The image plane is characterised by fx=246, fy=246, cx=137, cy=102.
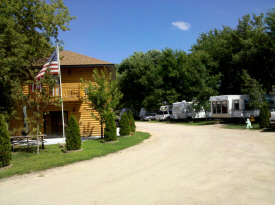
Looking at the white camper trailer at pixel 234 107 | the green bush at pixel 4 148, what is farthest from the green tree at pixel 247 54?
the green bush at pixel 4 148

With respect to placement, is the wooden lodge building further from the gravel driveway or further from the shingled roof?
the gravel driveway

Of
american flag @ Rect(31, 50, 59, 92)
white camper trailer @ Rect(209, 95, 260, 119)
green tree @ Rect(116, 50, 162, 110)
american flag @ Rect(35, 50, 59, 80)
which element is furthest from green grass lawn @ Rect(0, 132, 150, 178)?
green tree @ Rect(116, 50, 162, 110)

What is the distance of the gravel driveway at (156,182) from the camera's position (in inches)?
215

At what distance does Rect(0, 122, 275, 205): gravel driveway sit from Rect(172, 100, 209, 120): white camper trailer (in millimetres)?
22998

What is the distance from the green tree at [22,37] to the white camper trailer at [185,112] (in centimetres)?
2130

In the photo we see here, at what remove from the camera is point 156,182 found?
21.9 ft

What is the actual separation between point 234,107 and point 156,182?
867 inches

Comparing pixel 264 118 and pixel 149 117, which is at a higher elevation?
pixel 264 118

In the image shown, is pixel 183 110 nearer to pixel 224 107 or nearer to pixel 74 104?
pixel 224 107

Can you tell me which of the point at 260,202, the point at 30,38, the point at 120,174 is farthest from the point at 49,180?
the point at 30,38

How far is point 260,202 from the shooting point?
497 centimetres

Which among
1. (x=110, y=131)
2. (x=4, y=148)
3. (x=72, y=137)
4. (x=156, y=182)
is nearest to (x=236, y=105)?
(x=110, y=131)

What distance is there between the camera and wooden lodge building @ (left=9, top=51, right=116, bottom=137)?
1842 centimetres

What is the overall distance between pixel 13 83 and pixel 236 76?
28.7 m
